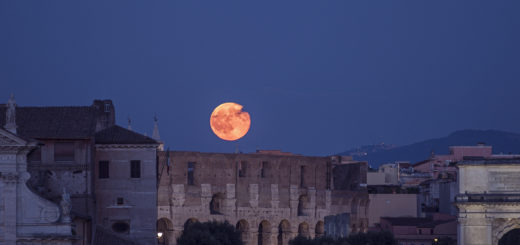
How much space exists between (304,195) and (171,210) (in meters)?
14.8

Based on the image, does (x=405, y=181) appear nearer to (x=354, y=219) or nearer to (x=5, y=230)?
(x=354, y=219)

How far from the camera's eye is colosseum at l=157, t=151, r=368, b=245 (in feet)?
271

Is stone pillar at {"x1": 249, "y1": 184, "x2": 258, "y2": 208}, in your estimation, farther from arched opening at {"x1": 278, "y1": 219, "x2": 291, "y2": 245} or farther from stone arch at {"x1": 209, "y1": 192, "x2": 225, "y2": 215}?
arched opening at {"x1": 278, "y1": 219, "x2": 291, "y2": 245}

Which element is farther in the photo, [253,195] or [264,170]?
[264,170]

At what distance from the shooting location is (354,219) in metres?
96.2

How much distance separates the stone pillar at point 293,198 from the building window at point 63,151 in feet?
125

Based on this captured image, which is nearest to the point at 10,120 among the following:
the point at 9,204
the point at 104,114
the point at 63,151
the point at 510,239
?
the point at 9,204

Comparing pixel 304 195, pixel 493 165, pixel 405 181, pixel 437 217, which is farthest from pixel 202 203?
pixel 405 181

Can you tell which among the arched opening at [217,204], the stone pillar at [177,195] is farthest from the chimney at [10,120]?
the arched opening at [217,204]

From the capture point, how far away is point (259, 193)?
292ft

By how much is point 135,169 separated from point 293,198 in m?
35.3

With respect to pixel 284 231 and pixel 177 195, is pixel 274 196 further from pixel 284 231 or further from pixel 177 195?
pixel 177 195

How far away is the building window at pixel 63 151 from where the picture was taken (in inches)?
2172

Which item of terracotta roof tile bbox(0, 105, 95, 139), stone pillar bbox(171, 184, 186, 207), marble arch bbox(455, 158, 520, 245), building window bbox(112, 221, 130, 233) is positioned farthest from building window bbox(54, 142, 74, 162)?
stone pillar bbox(171, 184, 186, 207)
